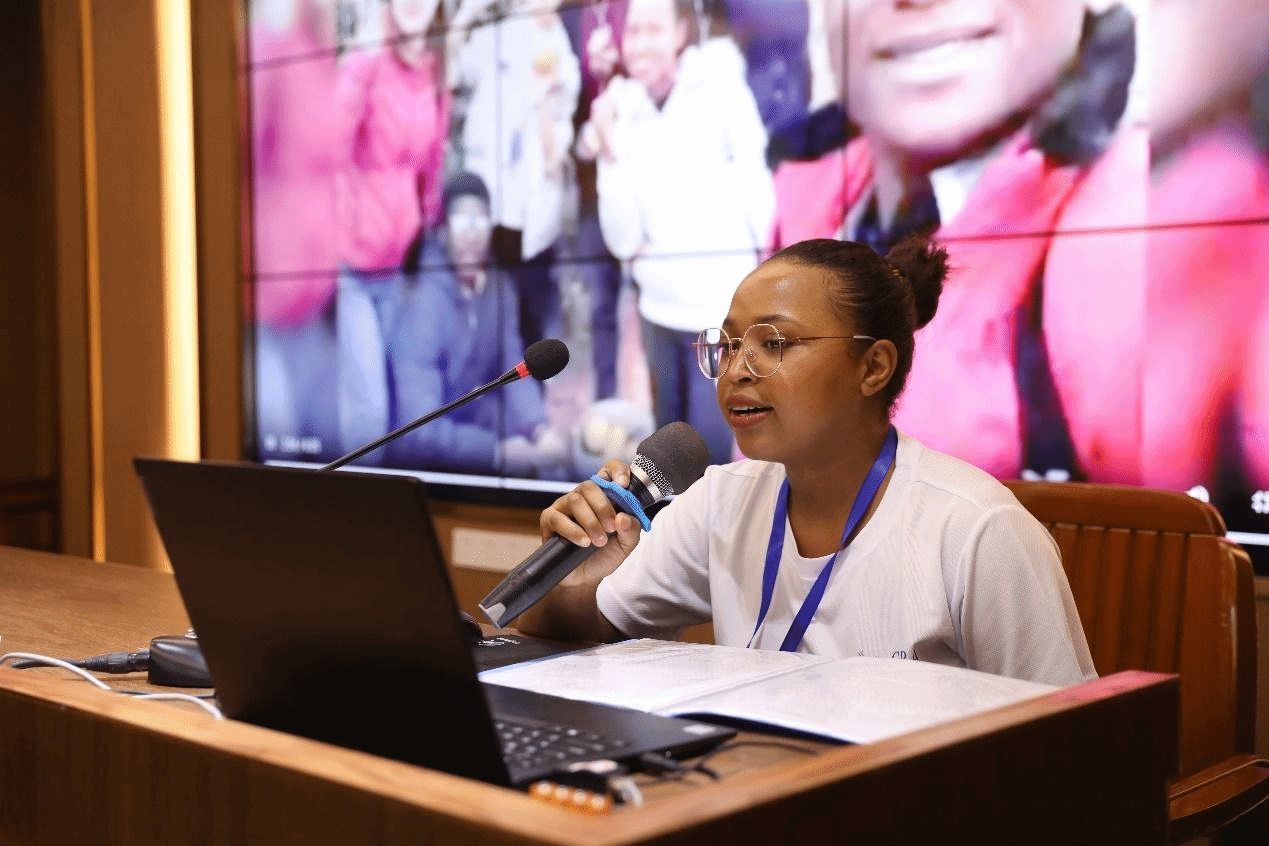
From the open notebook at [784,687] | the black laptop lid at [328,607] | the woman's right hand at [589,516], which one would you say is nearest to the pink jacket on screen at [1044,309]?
the woman's right hand at [589,516]

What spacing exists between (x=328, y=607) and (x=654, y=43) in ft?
9.03

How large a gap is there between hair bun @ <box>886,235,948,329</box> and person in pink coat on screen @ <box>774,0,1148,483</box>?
843 mm

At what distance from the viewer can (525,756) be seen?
3.27 feet

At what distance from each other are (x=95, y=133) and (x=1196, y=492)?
4.05 meters

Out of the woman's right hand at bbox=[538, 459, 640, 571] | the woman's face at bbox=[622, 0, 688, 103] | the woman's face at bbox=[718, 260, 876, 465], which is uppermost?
the woman's face at bbox=[622, 0, 688, 103]

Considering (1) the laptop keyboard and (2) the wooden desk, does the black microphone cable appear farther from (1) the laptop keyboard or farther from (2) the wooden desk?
(1) the laptop keyboard

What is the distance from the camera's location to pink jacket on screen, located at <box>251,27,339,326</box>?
4.25 meters

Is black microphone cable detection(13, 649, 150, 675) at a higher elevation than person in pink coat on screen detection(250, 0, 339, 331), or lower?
lower

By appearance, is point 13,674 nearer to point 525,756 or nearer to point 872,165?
point 525,756

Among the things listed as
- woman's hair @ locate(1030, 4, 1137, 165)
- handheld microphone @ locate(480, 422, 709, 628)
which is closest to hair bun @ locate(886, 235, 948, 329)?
handheld microphone @ locate(480, 422, 709, 628)

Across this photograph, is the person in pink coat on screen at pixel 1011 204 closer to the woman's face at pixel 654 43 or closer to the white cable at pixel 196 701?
the woman's face at pixel 654 43

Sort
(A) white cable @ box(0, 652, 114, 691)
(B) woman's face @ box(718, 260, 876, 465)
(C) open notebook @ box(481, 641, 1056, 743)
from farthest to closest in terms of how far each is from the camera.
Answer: (B) woman's face @ box(718, 260, 876, 465) < (A) white cable @ box(0, 652, 114, 691) < (C) open notebook @ box(481, 641, 1056, 743)

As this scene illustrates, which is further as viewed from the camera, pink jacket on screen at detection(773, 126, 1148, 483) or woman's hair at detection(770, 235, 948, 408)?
pink jacket on screen at detection(773, 126, 1148, 483)

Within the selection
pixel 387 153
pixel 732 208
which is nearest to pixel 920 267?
pixel 732 208
